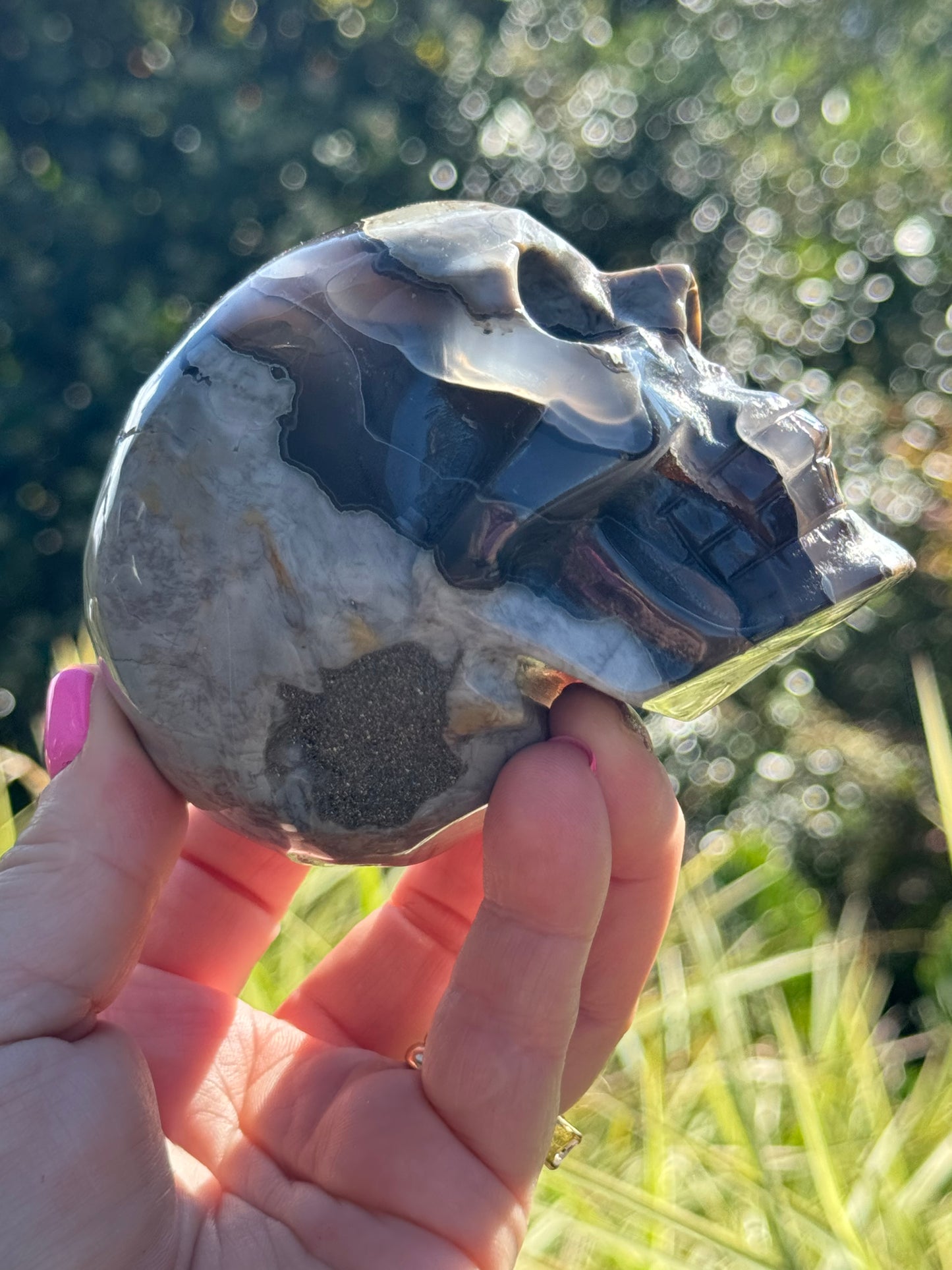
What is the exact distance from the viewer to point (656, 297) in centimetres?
110

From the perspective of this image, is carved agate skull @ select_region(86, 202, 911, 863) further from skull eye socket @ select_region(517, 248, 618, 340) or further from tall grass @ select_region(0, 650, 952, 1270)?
tall grass @ select_region(0, 650, 952, 1270)

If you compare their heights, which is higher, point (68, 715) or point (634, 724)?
point (634, 724)

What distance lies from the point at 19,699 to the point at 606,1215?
2160mm

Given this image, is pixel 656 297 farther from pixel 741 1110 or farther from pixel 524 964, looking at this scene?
pixel 741 1110

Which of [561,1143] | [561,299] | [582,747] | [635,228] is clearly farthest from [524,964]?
[635,228]

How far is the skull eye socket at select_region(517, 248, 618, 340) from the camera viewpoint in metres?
1.02

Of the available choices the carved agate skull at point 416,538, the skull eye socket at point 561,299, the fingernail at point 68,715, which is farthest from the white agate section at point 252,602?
the skull eye socket at point 561,299

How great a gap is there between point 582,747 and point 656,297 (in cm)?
48

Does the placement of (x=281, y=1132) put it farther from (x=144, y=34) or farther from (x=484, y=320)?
(x=144, y=34)

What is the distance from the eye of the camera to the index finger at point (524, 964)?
965mm

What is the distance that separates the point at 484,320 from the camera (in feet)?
3.10

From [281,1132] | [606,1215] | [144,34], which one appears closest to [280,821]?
[281,1132]

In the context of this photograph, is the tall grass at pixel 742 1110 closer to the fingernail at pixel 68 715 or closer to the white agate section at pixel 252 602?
the white agate section at pixel 252 602

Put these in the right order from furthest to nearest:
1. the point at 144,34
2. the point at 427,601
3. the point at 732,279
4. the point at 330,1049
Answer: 1. the point at 732,279
2. the point at 144,34
3. the point at 330,1049
4. the point at 427,601
